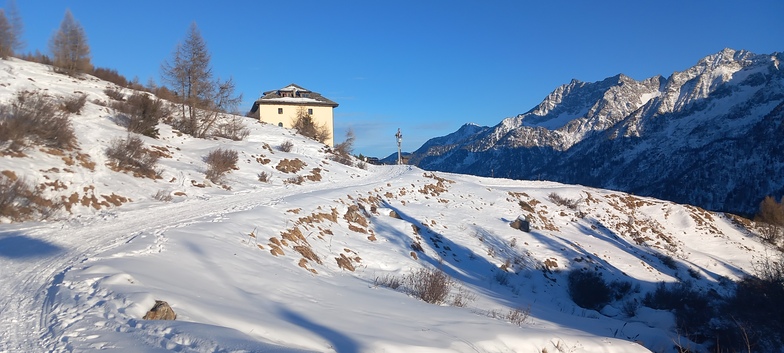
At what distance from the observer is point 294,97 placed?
181 ft

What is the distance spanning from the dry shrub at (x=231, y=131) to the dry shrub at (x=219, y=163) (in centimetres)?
818

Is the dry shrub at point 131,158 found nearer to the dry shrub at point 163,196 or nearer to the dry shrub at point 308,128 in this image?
the dry shrub at point 163,196

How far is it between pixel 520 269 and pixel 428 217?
4926 mm

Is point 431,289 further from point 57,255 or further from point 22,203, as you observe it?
Result: point 22,203

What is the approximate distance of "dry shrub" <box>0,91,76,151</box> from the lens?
13797 mm

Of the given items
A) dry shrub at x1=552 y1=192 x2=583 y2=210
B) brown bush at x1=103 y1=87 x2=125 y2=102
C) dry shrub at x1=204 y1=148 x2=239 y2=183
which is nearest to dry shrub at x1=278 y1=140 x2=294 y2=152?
dry shrub at x1=204 y1=148 x2=239 y2=183

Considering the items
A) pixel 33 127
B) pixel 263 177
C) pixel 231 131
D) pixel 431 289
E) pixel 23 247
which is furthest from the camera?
pixel 231 131

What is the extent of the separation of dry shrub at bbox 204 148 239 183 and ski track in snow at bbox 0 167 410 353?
2856mm

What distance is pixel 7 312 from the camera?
212 inches

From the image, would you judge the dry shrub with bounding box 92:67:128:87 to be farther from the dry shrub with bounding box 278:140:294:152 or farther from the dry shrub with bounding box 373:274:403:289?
the dry shrub with bounding box 373:274:403:289

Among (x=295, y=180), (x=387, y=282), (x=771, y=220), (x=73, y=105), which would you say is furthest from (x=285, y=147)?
(x=771, y=220)

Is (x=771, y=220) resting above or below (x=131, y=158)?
below

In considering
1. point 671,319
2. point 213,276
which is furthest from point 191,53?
point 671,319

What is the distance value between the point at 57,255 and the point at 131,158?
9977 mm
